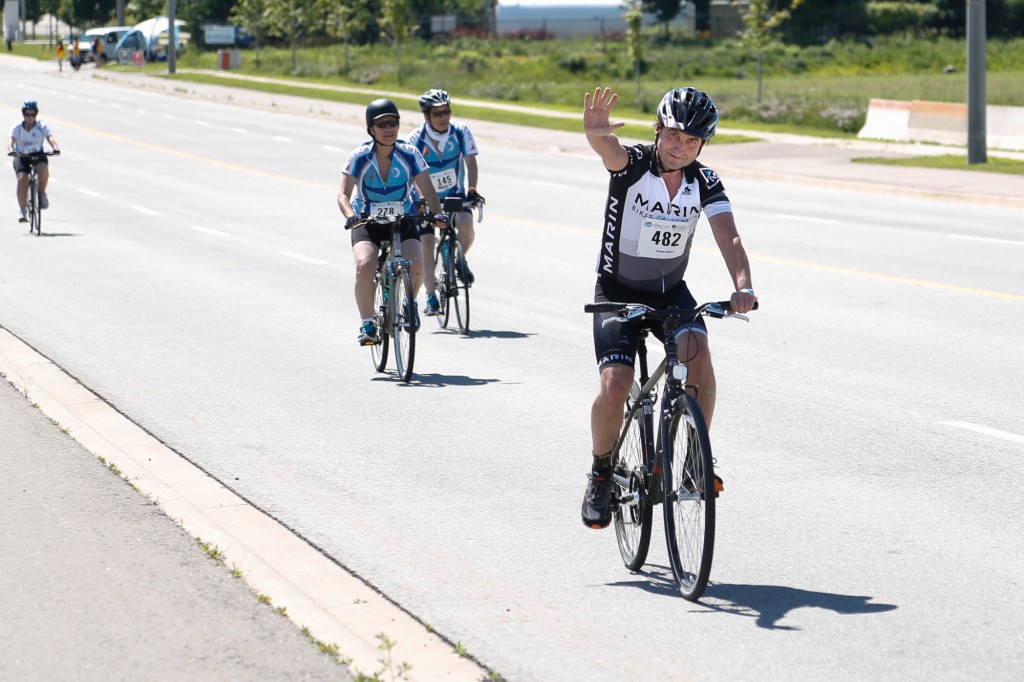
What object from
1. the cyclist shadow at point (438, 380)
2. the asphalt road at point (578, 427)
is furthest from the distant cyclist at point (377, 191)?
the asphalt road at point (578, 427)

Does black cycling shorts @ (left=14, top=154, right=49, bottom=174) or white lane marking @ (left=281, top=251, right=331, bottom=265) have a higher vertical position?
black cycling shorts @ (left=14, top=154, right=49, bottom=174)

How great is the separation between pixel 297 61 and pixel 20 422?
3044 inches

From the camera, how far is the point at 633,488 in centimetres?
647

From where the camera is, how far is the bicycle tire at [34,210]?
72.3 feet

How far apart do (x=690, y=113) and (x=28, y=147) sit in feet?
60.7

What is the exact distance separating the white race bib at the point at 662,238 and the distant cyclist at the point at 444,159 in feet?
22.3

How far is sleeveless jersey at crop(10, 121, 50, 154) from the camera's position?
22828 mm

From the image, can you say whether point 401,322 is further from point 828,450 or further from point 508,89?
point 508,89

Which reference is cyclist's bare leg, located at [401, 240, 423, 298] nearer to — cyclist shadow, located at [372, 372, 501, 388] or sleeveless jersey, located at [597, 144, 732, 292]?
cyclist shadow, located at [372, 372, 501, 388]

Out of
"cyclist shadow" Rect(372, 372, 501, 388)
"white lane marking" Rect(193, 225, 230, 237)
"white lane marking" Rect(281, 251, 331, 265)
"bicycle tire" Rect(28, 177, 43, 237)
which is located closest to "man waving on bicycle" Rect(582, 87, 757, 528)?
"cyclist shadow" Rect(372, 372, 501, 388)

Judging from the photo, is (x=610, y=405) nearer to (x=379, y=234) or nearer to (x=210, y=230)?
(x=379, y=234)

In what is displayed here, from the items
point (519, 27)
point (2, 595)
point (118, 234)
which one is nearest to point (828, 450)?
point (2, 595)

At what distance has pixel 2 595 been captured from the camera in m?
6.14

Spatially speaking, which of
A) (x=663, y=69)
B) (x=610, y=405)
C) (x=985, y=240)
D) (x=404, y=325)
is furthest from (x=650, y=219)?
(x=663, y=69)
